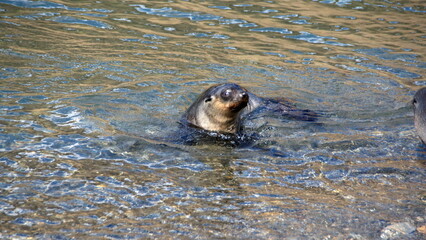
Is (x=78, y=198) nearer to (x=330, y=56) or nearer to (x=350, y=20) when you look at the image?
(x=330, y=56)

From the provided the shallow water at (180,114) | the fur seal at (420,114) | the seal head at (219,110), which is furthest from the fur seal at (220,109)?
the fur seal at (420,114)

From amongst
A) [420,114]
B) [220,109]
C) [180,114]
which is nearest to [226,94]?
[220,109]

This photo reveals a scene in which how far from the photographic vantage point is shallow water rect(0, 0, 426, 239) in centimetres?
433

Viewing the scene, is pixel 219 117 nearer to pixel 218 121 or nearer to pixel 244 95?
pixel 218 121

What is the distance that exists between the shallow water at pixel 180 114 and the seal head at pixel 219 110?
32 centimetres

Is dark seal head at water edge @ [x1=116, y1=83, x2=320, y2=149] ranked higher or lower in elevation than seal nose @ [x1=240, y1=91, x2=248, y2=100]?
lower

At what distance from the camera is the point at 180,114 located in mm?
7352

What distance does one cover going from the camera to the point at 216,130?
6770 millimetres

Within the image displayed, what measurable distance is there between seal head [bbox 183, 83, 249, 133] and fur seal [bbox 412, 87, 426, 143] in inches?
77.7

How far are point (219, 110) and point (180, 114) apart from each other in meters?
0.81

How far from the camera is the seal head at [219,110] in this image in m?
6.61

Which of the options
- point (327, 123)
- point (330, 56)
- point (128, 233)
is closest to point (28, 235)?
point (128, 233)

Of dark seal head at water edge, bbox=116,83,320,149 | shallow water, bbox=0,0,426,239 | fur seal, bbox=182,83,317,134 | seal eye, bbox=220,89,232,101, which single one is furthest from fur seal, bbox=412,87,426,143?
seal eye, bbox=220,89,232,101

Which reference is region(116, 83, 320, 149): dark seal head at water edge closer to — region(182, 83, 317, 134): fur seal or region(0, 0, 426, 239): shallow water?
region(182, 83, 317, 134): fur seal
